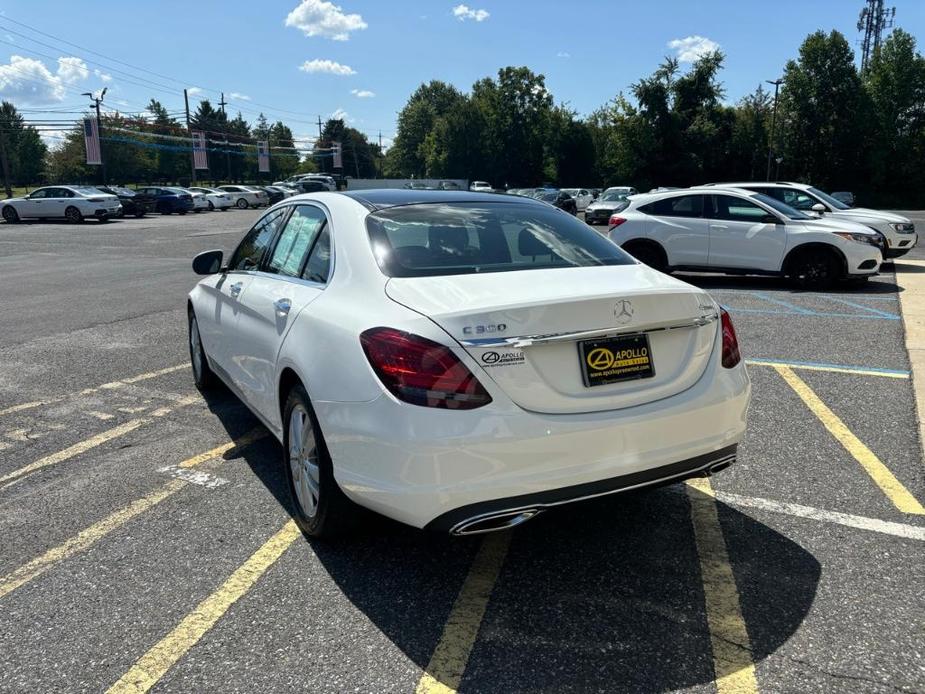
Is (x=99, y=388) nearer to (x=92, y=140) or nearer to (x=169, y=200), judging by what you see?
(x=169, y=200)

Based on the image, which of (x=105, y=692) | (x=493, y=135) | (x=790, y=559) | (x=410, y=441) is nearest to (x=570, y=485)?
(x=410, y=441)

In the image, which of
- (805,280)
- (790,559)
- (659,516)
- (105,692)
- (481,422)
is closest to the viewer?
(105,692)

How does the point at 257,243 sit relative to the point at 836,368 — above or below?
above

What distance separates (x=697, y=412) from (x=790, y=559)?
825 mm

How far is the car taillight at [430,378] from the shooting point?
2.57 m

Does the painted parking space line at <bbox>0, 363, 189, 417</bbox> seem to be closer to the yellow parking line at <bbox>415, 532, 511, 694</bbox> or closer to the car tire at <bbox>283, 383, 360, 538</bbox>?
the car tire at <bbox>283, 383, 360, 538</bbox>

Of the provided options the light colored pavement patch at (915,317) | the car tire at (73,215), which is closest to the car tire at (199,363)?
the light colored pavement patch at (915,317)

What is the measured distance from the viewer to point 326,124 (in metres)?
124

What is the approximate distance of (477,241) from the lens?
348 cm

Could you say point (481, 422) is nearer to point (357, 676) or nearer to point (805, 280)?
point (357, 676)

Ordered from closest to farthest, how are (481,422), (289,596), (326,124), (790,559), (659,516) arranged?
(481,422) < (289,596) < (790,559) < (659,516) < (326,124)

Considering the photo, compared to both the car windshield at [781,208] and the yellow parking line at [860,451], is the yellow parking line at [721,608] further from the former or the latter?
the car windshield at [781,208]

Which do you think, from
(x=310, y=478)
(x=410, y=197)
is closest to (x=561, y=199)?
(x=410, y=197)

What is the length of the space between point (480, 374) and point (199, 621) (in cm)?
142
